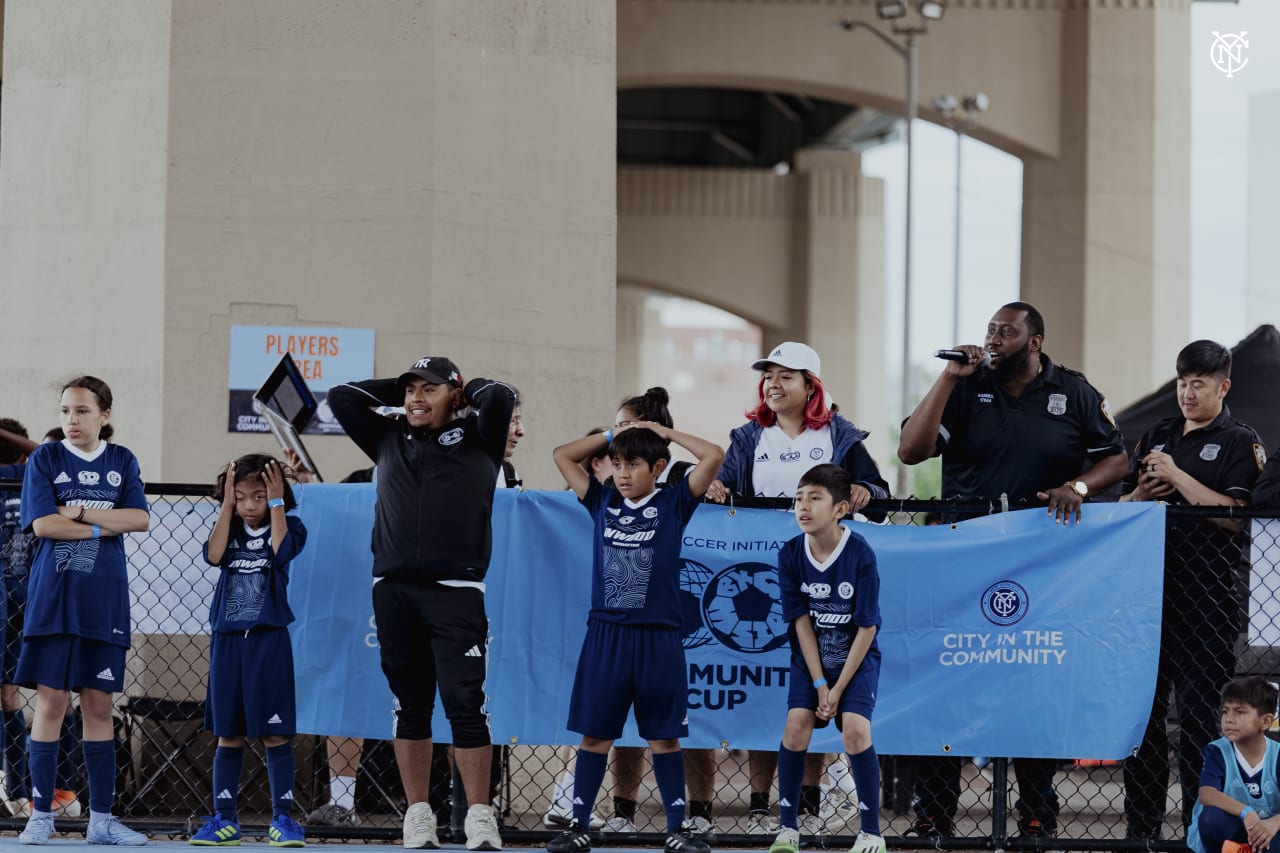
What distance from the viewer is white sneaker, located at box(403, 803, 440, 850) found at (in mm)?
6965

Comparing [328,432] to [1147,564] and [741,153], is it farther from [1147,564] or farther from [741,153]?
[741,153]

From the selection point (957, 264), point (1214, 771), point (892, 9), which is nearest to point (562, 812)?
point (1214, 771)

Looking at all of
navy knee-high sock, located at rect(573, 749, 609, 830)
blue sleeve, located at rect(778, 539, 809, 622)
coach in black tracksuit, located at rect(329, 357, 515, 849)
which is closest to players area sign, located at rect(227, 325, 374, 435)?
coach in black tracksuit, located at rect(329, 357, 515, 849)

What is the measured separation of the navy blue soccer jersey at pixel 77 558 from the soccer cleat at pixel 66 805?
1.38 m

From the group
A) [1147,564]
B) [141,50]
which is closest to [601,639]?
[1147,564]

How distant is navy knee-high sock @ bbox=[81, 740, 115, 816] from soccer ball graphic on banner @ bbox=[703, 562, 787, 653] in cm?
295

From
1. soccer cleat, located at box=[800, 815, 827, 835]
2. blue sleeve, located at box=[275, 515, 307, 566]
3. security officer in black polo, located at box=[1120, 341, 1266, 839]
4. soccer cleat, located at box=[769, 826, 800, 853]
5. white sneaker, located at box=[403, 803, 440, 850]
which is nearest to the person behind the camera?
soccer cleat, located at box=[769, 826, 800, 853]

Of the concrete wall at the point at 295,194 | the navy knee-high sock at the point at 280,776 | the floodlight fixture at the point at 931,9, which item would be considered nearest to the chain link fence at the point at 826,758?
the navy knee-high sock at the point at 280,776

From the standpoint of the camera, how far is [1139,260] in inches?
922

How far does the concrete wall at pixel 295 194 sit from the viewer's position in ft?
33.8

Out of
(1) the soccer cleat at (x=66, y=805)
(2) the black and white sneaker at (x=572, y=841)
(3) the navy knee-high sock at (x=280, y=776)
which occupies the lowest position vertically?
(1) the soccer cleat at (x=66, y=805)

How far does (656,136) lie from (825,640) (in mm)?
31724

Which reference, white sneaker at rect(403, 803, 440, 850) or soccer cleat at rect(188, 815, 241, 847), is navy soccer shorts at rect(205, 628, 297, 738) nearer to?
soccer cleat at rect(188, 815, 241, 847)

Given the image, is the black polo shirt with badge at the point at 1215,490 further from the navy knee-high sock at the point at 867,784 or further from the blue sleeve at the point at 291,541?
the blue sleeve at the point at 291,541
